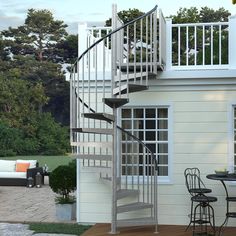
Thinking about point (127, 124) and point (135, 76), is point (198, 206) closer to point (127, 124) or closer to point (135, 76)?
point (127, 124)

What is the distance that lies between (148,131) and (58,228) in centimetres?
216

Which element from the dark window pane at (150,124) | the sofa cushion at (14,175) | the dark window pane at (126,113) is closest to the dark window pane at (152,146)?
the dark window pane at (150,124)

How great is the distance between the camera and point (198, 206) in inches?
360

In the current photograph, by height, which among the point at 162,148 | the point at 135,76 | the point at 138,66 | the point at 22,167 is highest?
the point at 138,66

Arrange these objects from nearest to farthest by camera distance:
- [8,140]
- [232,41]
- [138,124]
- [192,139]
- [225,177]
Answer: [225,177]
[232,41]
[192,139]
[138,124]
[8,140]

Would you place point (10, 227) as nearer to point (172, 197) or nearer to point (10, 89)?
point (172, 197)

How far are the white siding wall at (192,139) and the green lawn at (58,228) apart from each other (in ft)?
2.80

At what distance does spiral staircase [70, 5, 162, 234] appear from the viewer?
8.66 meters

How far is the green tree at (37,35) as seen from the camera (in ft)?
124

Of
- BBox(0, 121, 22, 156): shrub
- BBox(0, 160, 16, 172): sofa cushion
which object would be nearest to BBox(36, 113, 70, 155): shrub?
BBox(0, 121, 22, 156): shrub

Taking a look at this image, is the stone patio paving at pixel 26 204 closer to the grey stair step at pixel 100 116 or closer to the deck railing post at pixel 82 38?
the grey stair step at pixel 100 116

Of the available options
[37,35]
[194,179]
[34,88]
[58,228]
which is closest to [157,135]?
[194,179]

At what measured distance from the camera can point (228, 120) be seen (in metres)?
9.31

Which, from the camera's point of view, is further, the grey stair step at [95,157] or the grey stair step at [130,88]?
the grey stair step at [95,157]
